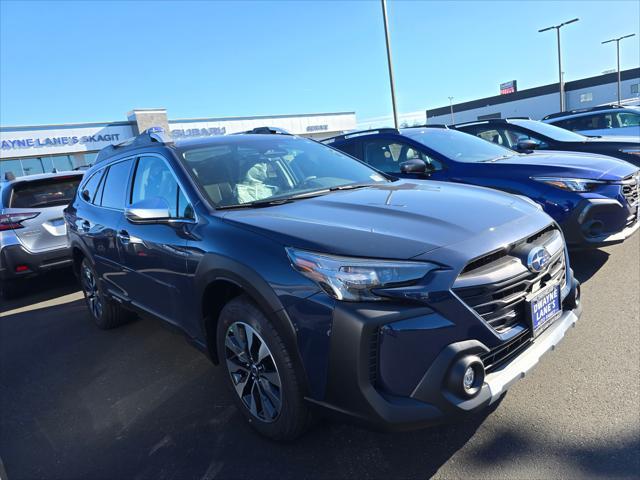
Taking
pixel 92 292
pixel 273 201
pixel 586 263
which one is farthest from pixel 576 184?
pixel 92 292

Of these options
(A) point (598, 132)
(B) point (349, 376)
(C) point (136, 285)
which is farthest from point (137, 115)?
(B) point (349, 376)

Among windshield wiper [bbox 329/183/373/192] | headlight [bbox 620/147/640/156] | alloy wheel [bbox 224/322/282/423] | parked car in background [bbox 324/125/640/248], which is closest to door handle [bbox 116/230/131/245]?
alloy wheel [bbox 224/322/282/423]

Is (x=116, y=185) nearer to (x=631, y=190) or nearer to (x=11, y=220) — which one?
(x=11, y=220)

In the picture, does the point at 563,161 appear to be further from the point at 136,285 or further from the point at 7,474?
the point at 7,474

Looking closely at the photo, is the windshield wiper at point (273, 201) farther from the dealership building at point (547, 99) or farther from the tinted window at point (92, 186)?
the dealership building at point (547, 99)

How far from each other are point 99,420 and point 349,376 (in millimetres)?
1999

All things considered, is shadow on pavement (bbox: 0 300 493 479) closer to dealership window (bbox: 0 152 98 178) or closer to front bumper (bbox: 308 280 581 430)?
front bumper (bbox: 308 280 581 430)

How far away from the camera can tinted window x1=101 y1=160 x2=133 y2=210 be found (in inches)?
150

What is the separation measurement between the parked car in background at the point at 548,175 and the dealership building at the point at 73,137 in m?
21.7

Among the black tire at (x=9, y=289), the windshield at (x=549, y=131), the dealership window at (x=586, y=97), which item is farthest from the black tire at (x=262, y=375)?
the dealership window at (x=586, y=97)

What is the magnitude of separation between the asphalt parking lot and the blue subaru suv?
30 cm

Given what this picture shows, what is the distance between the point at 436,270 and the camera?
6.24 ft

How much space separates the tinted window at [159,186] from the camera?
2.91 m

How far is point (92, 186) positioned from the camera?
4.60m
